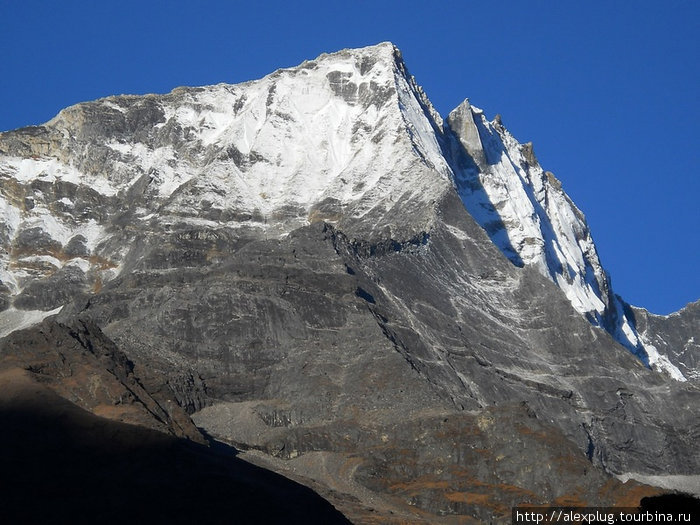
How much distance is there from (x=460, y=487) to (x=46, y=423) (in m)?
53.1

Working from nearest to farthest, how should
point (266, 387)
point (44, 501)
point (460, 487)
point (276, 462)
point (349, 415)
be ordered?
point (44, 501) → point (460, 487) → point (276, 462) → point (349, 415) → point (266, 387)

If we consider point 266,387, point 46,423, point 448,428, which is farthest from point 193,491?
point 266,387

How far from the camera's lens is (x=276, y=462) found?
17075cm

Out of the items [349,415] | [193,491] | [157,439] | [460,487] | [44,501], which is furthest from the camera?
[349,415]

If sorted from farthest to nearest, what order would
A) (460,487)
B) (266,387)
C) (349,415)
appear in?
(266,387) < (349,415) < (460,487)

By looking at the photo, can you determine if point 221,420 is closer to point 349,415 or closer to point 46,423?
point 349,415

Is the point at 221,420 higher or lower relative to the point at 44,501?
higher

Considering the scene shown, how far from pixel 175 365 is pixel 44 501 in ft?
300

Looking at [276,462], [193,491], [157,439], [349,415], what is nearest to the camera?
[193,491]

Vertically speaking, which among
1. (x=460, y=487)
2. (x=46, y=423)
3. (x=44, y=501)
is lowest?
(x=44, y=501)

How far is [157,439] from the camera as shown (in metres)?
124

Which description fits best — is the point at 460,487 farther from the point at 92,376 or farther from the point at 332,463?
the point at 92,376

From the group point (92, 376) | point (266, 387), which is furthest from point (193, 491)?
point (266, 387)

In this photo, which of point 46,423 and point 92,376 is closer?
point 46,423
